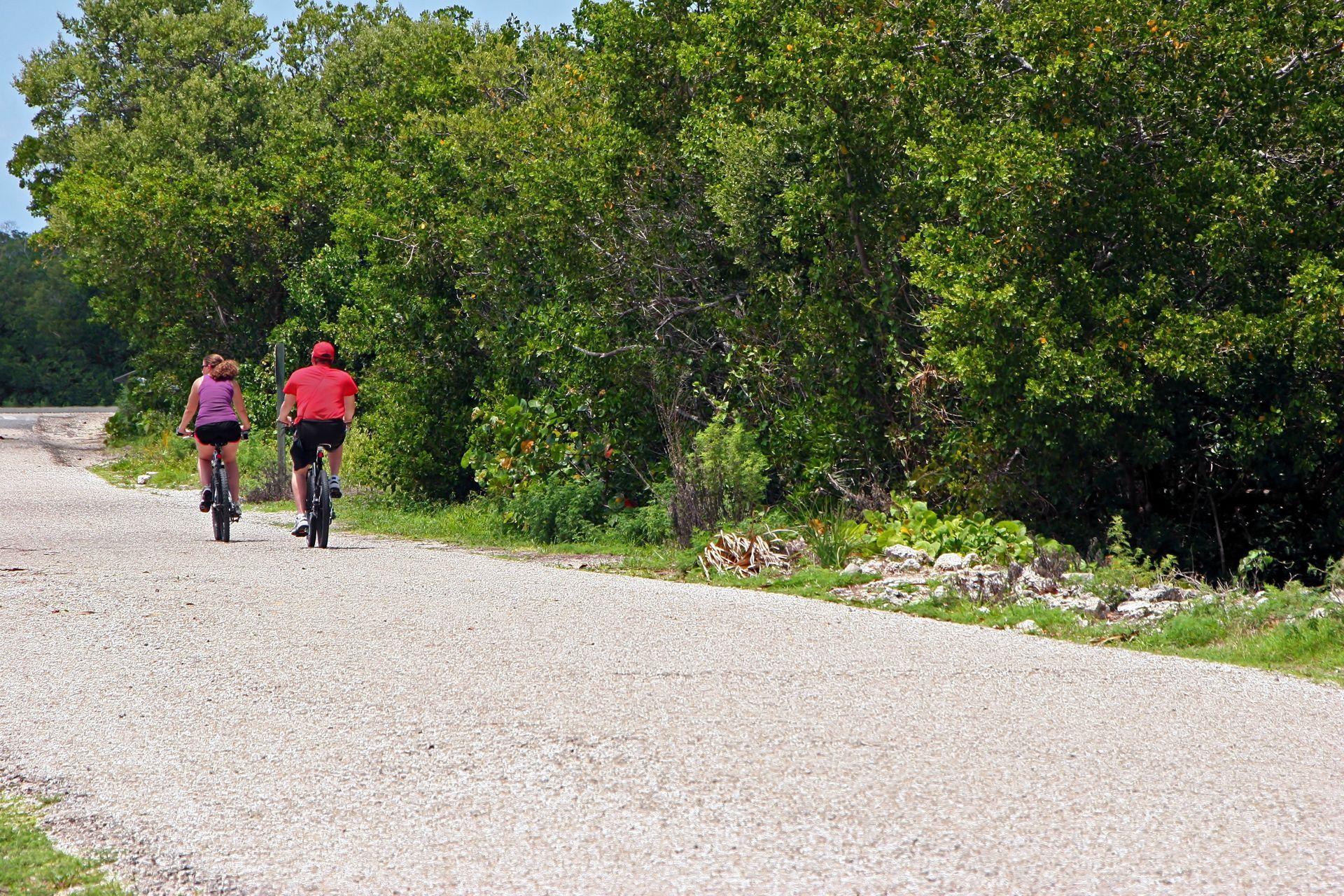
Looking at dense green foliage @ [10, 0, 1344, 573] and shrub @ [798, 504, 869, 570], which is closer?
shrub @ [798, 504, 869, 570]

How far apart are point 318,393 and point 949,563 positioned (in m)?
5.94

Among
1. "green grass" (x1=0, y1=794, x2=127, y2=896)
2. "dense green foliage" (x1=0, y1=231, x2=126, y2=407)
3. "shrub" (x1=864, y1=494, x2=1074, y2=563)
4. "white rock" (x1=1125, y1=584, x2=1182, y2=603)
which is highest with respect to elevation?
"dense green foliage" (x1=0, y1=231, x2=126, y2=407)

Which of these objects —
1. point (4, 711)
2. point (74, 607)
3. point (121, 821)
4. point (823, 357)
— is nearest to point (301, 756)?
point (121, 821)

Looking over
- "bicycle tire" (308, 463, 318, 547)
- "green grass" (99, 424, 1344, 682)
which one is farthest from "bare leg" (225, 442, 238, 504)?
"green grass" (99, 424, 1344, 682)

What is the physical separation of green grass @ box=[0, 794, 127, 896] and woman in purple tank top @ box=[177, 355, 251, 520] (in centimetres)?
939

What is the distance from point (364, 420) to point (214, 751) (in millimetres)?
16804

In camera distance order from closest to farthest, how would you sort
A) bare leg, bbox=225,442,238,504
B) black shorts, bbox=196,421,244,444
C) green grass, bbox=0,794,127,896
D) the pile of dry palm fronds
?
green grass, bbox=0,794,127,896 < the pile of dry palm fronds < bare leg, bbox=225,442,238,504 < black shorts, bbox=196,421,244,444

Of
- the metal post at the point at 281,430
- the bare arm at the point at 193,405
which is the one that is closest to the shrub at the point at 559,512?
the bare arm at the point at 193,405

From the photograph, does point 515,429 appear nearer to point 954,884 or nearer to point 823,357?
point 823,357

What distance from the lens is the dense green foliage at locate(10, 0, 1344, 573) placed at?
11344 mm

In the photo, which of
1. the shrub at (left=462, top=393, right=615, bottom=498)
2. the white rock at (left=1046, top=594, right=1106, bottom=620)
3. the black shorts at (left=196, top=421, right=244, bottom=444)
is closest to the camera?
the white rock at (left=1046, top=594, right=1106, bottom=620)

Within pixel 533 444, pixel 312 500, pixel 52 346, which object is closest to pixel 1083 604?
pixel 312 500

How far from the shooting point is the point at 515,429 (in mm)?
16609

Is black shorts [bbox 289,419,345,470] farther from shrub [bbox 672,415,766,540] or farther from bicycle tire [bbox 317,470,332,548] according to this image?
shrub [bbox 672,415,766,540]
